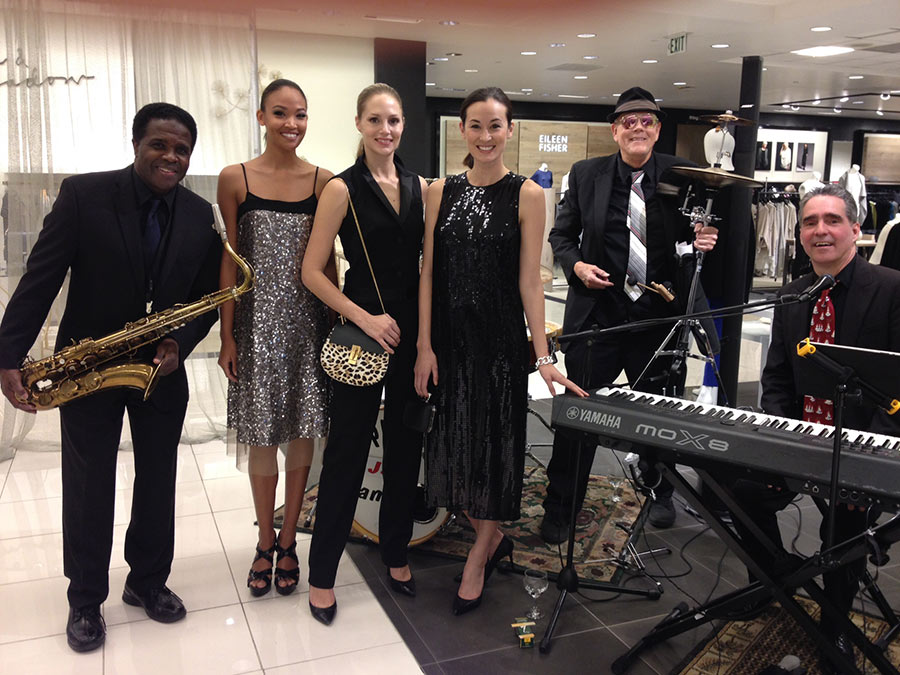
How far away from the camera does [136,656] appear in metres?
2.38

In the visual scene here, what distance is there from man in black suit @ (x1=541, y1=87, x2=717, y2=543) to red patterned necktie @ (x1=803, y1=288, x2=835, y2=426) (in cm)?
67

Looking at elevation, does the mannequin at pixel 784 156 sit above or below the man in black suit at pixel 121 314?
above

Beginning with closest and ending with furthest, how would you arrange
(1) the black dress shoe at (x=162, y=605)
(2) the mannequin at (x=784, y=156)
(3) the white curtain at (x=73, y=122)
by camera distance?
(1) the black dress shoe at (x=162, y=605)
(3) the white curtain at (x=73, y=122)
(2) the mannequin at (x=784, y=156)

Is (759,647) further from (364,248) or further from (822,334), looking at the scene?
(364,248)

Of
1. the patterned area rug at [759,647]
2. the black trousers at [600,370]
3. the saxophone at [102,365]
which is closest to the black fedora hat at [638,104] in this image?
the black trousers at [600,370]

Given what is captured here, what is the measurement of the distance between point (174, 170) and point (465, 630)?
5.59 ft

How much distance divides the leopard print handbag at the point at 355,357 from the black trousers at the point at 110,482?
1.72ft

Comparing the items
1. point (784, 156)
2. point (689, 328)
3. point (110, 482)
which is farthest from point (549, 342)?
point (784, 156)

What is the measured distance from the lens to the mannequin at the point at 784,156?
14.3 m

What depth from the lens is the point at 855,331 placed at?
2338mm

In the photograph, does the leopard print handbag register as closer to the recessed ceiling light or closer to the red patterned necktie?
the red patterned necktie

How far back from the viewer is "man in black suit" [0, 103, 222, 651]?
7.02 ft

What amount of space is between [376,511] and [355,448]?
2.15 ft

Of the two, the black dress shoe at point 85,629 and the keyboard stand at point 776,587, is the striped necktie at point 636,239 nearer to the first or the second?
the keyboard stand at point 776,587
